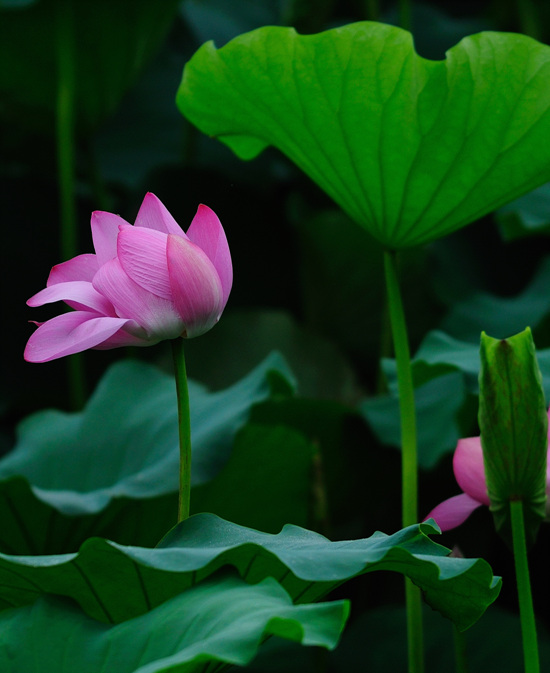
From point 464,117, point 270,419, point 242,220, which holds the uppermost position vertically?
point 242,220

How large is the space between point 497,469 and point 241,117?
0.36m

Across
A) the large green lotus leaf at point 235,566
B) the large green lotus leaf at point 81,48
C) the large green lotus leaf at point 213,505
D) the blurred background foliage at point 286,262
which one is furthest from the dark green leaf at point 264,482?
the large green lotus leaf at point 81,48

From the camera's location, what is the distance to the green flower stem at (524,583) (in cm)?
42

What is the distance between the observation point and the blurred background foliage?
1146mm

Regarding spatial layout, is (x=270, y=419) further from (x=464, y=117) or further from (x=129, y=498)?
(x=464, y=117)

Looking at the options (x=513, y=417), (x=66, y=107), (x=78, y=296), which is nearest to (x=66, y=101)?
(x=66, y=107)

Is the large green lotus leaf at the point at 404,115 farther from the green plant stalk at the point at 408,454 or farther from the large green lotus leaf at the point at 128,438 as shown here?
the large green lotus leaf at the point at 128,438

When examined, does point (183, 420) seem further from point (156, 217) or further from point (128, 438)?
point (128, 438)

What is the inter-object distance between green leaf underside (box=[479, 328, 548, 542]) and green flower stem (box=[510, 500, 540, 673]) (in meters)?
0.01

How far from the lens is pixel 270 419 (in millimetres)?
1134

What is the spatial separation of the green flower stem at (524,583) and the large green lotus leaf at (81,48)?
1.12 meters

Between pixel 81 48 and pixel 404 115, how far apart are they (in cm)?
101

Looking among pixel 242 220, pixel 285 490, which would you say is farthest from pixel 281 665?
pixel 242 220

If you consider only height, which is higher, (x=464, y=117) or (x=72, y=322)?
(x=464, y=117)
